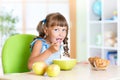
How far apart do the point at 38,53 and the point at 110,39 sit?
196 cm

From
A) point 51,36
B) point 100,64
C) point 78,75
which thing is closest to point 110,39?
point 51,36

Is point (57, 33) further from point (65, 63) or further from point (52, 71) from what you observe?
point (52, 71)

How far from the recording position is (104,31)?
12.7 ft

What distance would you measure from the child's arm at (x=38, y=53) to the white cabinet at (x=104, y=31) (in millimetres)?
1733

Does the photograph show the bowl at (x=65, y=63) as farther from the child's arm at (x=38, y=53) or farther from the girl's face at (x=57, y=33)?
the girl's face at (x=57, y=33)

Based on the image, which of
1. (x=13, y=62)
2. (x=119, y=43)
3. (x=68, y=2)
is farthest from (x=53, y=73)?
(x=68, y=2)

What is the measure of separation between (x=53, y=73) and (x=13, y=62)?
24.9 inches

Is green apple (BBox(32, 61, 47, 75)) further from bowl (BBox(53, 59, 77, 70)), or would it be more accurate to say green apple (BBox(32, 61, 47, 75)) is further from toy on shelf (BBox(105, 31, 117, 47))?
toy on shelf (BBox(105, 31, 117, 47))

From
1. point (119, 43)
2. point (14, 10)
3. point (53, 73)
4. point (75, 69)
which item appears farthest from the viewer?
point (14, 10)

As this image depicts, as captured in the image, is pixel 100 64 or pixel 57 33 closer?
pixel 100 64

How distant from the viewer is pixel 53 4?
400cm

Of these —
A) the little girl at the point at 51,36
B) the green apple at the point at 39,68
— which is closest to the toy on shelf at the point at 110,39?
the little girl at the point at 51,36

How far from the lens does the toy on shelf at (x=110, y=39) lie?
373 centimetres

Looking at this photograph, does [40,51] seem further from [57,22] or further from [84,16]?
[84,16]
